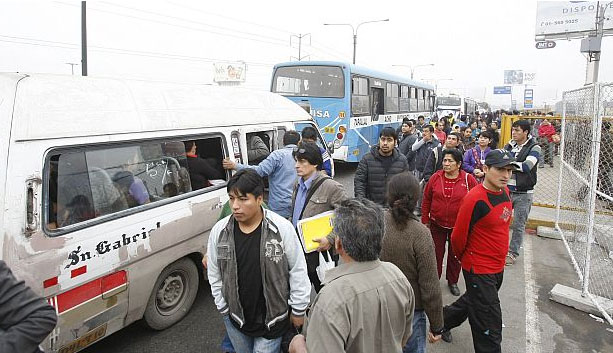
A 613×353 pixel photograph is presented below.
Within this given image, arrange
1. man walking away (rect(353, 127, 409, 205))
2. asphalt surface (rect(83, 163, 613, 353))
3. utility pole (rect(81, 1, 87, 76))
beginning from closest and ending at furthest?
asphalt surface (rect(83, 163, 613, 353)) → man walking away (rect(353, 127, 409, 205)) → utility pole (rect(81, 1, 87, 76))

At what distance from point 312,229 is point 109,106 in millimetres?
1887

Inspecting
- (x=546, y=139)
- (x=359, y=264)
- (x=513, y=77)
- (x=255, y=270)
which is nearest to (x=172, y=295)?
(x=255, y=270)

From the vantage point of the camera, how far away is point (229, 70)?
52344 mm

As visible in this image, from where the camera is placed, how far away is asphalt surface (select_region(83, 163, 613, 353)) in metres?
3.49

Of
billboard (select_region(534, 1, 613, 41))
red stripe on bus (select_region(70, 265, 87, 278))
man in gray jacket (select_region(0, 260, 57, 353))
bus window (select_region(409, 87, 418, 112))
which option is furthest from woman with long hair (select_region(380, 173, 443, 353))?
billboard (select_region(534, 1, 613, 41))

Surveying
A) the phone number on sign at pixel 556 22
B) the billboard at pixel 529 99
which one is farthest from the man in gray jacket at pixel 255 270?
the billboard at pixel 529 99

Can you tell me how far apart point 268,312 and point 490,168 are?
1904 mm

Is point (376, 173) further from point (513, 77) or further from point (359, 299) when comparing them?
point (513, 77)

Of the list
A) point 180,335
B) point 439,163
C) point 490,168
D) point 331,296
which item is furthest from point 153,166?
point 439,163

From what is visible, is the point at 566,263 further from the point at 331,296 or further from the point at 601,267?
the point at 331,296

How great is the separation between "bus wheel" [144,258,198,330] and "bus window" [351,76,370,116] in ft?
27.9

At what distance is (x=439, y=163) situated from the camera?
6.00 m

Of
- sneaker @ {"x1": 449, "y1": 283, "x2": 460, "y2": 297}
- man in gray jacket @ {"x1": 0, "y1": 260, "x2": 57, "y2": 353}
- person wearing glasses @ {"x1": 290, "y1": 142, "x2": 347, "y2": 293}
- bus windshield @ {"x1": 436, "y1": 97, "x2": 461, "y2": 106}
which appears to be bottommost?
sneaker @ {"x1": 449, "y1": 283, "x2": 460, "y2": 297}

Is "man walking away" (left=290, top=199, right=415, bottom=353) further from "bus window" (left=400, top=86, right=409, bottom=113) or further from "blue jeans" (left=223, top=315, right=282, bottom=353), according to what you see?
"bus window" (left=400, top=86, right=409, bottom=113)
